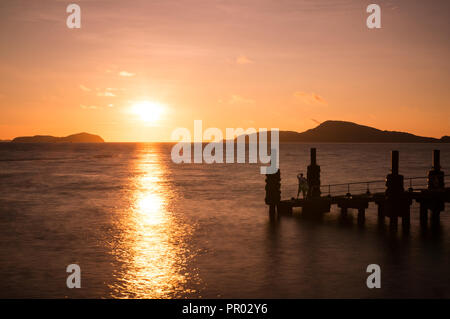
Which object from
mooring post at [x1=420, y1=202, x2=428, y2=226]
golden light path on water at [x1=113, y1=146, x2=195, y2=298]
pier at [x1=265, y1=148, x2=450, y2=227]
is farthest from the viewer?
mooring post at [x1=420, y1=202, x2=428, y2=226]

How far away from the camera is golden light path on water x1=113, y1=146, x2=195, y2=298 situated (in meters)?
18.8

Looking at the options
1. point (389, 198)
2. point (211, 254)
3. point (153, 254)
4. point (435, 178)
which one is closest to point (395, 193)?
point (389, 198)

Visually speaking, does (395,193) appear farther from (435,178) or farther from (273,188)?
(273,188)

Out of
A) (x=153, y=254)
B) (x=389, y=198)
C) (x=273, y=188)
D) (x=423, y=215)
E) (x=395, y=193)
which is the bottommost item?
(x=153, y=254)

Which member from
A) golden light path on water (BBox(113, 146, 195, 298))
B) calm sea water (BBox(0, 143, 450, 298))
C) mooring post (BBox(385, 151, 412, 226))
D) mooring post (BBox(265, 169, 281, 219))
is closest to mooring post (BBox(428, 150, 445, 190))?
calm sea water (BBox(0, 143, 450, 298))

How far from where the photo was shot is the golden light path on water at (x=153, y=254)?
61.5 ft

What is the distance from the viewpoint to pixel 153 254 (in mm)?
24688

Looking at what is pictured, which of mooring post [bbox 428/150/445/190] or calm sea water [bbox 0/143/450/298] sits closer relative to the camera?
calm sea water [bbox 0/143/450/298]

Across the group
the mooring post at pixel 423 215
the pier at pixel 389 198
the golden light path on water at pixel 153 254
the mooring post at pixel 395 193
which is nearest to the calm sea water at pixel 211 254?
the golden light path on water at pixel 153 254

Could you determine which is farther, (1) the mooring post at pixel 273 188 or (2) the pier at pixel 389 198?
(1) the mooring post at pixel 273 188

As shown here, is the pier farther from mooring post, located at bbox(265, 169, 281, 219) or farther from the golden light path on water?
the golden light path on water

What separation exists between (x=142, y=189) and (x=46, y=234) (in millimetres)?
32437

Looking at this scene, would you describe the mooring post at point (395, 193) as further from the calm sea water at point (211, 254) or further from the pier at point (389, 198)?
the calm sea water at point (211, 254)
